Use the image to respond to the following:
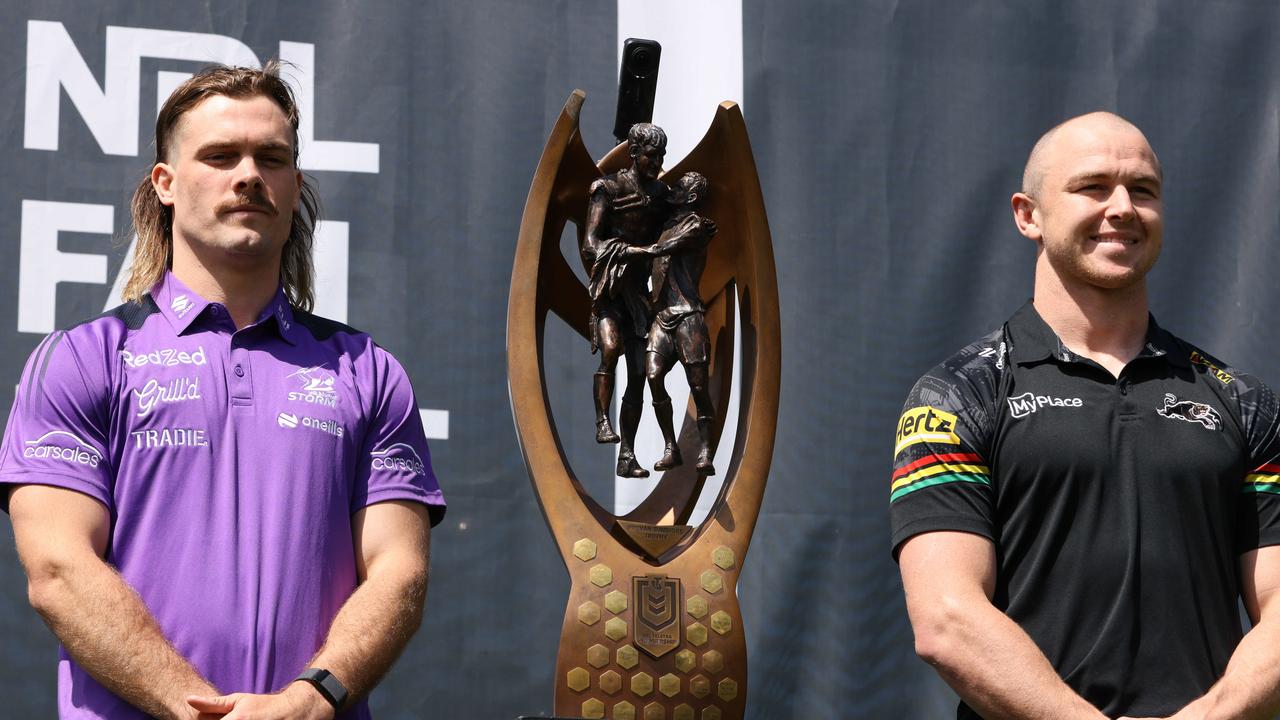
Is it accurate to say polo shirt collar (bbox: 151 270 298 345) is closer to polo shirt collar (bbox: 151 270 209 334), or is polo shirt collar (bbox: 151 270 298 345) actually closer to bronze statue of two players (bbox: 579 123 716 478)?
polo shirt collar (bbox: 151 270 209 334)

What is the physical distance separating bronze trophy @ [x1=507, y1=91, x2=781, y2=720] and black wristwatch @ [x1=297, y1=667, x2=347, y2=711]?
63cm

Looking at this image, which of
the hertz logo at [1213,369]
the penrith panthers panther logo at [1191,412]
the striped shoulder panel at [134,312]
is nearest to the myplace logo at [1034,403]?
the penrith panthers panther logo at [1191,412]

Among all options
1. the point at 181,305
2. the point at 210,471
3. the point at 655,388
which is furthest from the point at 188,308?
the point at 655,388

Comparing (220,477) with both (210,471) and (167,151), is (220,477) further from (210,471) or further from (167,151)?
(167,151)

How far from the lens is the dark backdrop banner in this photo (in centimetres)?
303

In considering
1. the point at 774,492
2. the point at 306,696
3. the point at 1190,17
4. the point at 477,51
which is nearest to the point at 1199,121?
the point at 1190,17

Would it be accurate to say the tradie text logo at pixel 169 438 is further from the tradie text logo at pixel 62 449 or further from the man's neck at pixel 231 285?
the man's neck at pixel 231 285

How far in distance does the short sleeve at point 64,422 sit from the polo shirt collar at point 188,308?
9 centimetres

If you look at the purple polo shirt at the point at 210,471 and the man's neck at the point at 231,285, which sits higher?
the man's neck at the point at 231,285

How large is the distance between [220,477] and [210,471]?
0.04 feet

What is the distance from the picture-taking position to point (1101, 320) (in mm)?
2057

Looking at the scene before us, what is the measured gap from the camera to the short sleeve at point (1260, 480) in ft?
6.43

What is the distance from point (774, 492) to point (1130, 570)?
1342 millimetres

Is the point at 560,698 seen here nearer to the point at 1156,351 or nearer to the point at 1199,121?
the point at 1156,351
